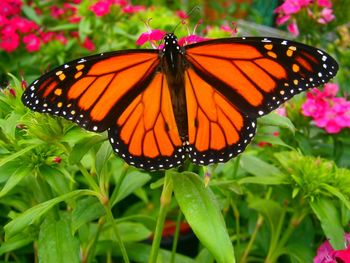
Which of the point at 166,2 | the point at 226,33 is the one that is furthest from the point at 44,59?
the point at 166,2

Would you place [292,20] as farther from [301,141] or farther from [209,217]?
[209,217]

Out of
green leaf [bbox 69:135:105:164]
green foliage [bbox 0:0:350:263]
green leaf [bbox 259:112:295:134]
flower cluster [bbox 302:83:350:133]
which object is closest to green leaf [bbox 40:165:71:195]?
green foliage [bbox 0:0:350:263]

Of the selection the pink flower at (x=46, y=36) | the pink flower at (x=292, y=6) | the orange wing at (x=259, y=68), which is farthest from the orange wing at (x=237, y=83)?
the pink flower at (x=46, y=36)

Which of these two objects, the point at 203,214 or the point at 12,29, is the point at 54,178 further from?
the point at 12,29

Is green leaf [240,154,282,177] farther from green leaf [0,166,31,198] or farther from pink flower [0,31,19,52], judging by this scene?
pink flower [0,31,19,52]

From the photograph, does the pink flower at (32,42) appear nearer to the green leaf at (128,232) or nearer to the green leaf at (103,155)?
the green leaf at (128,232)
